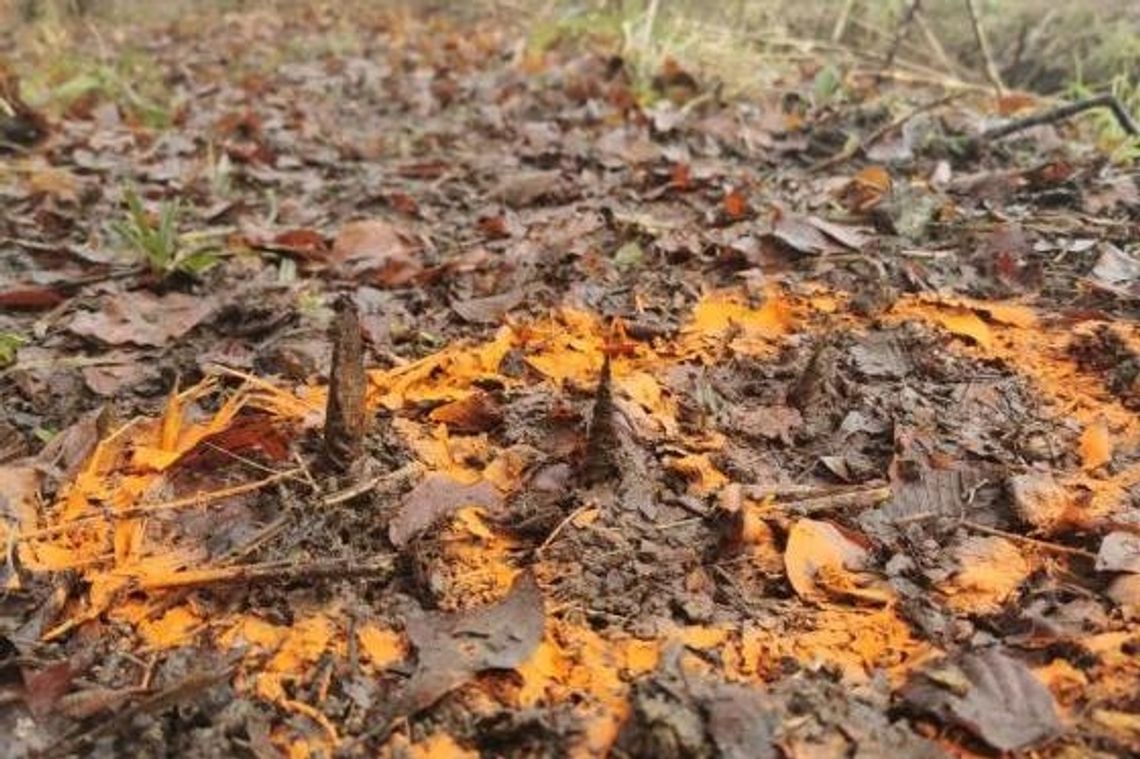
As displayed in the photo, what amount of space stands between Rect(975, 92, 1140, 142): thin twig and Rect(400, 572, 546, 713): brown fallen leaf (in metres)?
2.59

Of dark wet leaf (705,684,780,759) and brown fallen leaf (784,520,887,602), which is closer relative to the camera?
dark wet leaf (705,684,780,759)

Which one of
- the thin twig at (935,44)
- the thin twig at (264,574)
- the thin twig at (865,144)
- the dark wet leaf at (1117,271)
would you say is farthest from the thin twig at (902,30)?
the thin twig at (264,574)

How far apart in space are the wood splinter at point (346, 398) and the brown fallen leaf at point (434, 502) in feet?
0.52

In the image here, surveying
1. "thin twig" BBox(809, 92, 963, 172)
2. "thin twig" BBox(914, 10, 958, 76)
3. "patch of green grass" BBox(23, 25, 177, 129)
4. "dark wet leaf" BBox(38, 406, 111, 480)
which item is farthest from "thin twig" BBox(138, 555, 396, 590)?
"thin twig" BBox(914, 10, 958, 76)

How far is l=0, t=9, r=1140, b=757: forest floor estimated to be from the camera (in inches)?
53.9

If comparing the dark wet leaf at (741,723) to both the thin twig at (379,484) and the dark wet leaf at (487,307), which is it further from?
the dark wet leaf at (487,307)

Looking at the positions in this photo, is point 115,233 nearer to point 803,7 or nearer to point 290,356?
point 290,356

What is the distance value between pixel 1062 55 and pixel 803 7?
1.54 meters

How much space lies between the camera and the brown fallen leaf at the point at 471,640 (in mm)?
1393

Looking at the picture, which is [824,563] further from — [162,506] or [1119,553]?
[162,506]

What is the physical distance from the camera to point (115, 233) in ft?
9.71

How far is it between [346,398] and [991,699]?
3.85 ft

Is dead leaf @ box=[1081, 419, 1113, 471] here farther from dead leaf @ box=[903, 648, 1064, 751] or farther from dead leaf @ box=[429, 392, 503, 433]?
dead leaf @ box=[429, 392, 503, 433]

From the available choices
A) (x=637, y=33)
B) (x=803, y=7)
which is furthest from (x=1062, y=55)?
(x=637, y=33)
